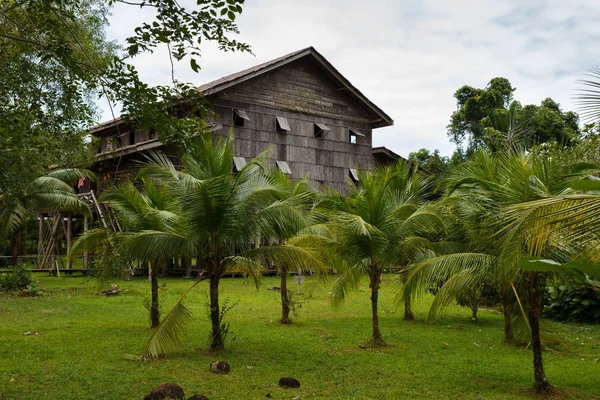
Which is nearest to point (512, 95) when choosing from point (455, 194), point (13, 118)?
point (455, 194)

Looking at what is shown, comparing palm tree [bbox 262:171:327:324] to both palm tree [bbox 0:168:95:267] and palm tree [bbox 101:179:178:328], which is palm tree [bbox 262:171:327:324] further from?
palm tree [bbox 0:168:95:267]

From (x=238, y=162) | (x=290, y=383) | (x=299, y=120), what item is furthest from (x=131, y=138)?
(x=290, y=383)

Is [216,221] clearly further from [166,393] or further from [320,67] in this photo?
[320,67]

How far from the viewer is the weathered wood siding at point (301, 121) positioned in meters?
26.5

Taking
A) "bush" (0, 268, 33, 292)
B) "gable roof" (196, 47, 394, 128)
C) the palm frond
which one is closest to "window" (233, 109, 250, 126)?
"gable roof" (196, 47, 394, 128)

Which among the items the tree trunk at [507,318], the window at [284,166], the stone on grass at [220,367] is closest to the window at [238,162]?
the window at [284,166]

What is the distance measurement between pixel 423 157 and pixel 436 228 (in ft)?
115

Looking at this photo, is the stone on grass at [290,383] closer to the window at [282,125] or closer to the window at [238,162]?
the window at [238,162]

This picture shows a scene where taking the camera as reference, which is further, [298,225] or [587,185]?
[298,225]

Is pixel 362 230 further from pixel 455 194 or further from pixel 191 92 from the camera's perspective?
pixel 191 92

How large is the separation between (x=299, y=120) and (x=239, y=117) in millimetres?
3234

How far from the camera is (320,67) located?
2905 cm

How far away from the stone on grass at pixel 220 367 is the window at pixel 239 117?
17059 millimetres

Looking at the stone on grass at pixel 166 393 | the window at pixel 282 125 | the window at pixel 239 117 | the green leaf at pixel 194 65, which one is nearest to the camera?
the green leaf at pixel 194 65
